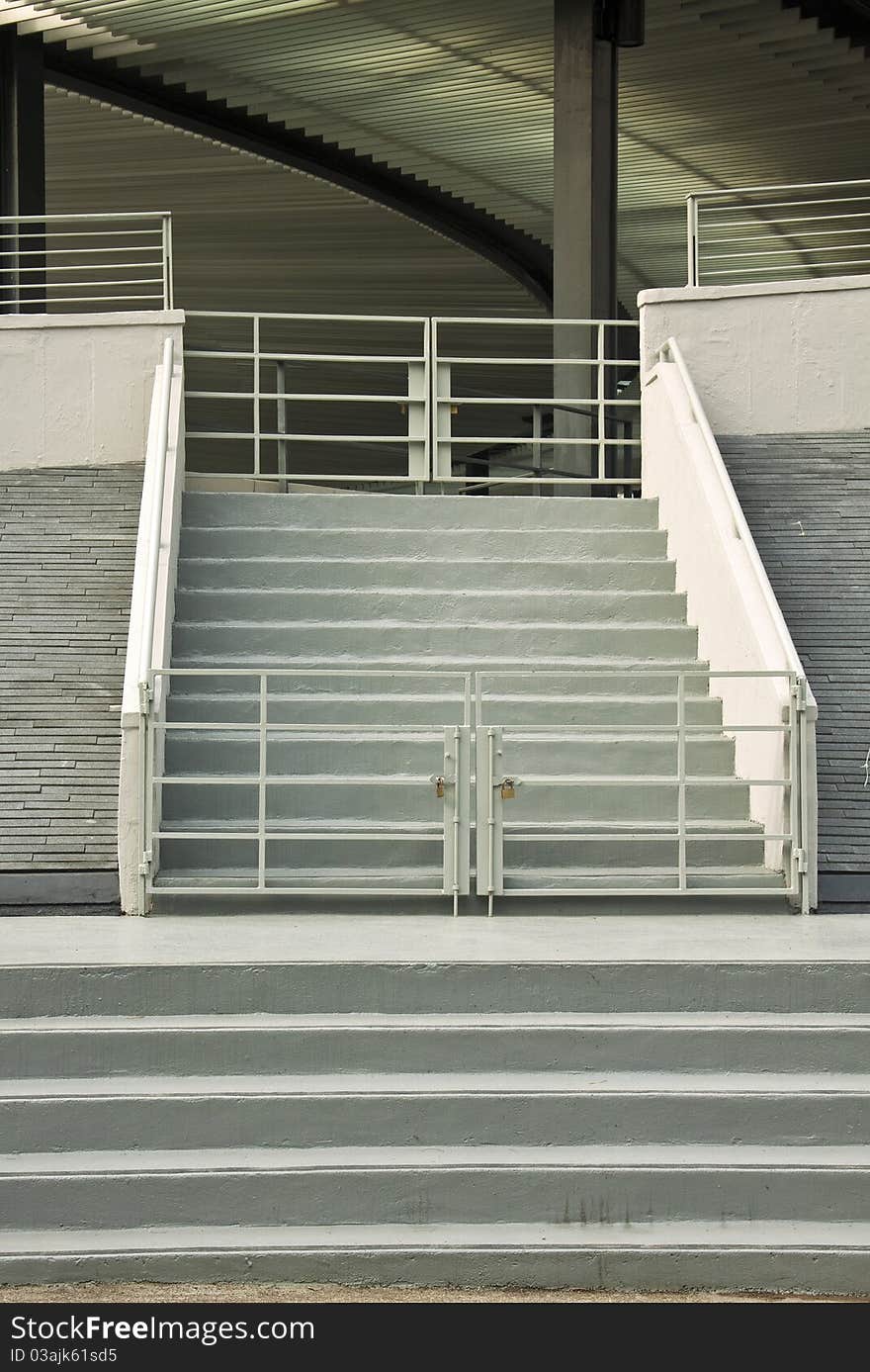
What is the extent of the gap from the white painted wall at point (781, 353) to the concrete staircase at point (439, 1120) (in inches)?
247

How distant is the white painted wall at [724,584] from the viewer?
8.26 metres

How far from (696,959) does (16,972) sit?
2.55 m

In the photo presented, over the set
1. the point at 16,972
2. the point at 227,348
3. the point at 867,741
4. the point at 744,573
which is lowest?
the point at 16,972

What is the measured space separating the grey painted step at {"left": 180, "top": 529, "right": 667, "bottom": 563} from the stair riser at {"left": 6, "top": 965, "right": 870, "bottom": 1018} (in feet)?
14.9

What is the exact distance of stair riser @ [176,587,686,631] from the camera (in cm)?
991

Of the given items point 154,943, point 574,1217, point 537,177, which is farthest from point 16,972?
point 537,177

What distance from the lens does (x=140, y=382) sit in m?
12.0

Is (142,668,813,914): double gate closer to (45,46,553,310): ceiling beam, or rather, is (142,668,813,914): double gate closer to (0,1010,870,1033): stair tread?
(0,1010,870,1033): stair tread

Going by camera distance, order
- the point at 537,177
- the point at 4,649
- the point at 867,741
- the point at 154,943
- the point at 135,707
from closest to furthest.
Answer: the point at 154,943 < the point at 135,707 < the point at 867,741 < the point at 4,649 < the point at 537,177

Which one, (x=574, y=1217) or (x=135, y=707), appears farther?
(x=135, y=707)

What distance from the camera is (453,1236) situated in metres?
5.57

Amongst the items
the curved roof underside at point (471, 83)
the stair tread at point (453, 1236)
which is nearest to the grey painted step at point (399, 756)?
the stair tread at point (453, 1236)

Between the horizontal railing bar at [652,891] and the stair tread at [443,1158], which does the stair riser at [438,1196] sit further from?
the horizontal railing bar at [652,891]

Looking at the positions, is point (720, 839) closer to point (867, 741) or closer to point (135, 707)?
point (867, 741)
